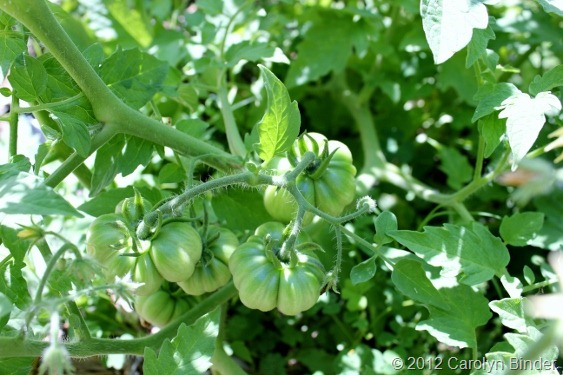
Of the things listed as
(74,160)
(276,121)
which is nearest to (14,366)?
(74,160)

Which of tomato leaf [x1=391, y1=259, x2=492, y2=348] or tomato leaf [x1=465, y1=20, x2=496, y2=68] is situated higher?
tomato leaf [x1=465, y1=20, x2=496, y2=68]

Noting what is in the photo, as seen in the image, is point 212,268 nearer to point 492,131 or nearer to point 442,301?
point 442,301

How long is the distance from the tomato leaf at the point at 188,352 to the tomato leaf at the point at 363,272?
0.27 meters

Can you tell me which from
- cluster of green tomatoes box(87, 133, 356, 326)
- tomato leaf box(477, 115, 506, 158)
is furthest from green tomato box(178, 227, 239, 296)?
tomato leaf box(477, 115, 506, 158)

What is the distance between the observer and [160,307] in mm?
1339

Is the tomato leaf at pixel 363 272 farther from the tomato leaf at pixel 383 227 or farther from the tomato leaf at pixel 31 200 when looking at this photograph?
the tomato leaf at pixel 31 200

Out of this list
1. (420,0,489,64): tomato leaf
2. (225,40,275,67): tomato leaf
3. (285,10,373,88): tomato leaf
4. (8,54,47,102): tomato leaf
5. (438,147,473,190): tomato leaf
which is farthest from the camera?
(285,10,373,88): tomato leaf

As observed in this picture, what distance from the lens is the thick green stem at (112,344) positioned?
3.43 ft

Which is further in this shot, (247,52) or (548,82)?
(247,52)

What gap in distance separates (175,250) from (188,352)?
0.18m

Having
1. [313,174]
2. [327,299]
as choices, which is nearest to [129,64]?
[313,174]

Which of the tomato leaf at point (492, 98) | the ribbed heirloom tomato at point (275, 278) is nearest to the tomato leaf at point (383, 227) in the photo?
the ribbed heirloom tomato at point (275, 278)

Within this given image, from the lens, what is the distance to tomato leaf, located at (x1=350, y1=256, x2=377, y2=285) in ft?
3.86

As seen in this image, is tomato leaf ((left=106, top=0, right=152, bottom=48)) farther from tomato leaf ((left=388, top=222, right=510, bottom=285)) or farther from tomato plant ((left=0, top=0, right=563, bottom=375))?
tomato leaf ((left=388, top=222, right=510, bottom=285))
